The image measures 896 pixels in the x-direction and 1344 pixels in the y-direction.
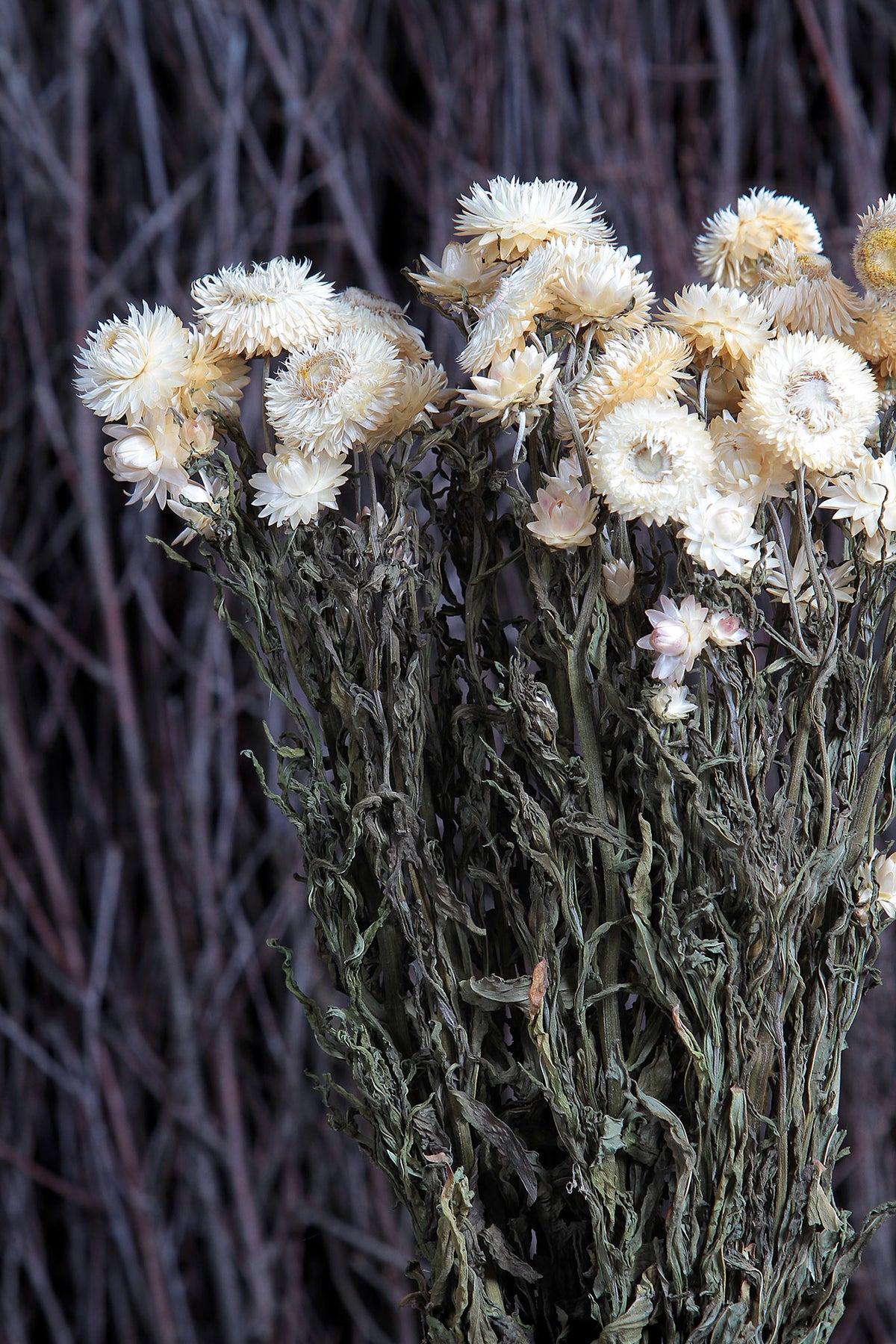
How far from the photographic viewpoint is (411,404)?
411 millimetres

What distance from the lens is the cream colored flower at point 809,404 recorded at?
37 centimetres

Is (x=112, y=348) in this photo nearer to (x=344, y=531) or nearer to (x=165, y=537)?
(x=344, y=531)

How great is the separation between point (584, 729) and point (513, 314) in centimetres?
16

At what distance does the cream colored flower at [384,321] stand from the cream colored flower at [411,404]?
0.06ft

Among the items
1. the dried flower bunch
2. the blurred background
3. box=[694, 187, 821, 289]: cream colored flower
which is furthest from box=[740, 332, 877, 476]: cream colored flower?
the blurred background

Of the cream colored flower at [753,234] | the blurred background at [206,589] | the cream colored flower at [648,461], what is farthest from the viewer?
the blurred background at [206,589]

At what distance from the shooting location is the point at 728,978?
419mm

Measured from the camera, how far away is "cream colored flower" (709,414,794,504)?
0.39 m

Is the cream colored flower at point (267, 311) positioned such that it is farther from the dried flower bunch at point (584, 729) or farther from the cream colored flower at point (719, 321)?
the cream colored flower at point (719, 321)

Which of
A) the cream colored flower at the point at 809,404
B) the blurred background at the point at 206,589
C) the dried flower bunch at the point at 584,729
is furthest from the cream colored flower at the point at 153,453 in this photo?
the blurred background at the point at 206,589

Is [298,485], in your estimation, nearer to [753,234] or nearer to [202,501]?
[202,501]

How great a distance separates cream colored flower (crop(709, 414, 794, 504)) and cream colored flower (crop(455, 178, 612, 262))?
0.10m

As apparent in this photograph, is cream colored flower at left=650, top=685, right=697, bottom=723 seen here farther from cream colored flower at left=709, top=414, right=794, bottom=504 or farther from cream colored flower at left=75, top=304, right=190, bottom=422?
cream colored flower at left=75, top=304, right=190, bottom=422

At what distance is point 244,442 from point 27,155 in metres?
0.81
